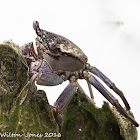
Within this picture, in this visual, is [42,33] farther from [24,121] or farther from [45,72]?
[24,121]

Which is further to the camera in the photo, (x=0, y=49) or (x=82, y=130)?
(x=82, y=130)

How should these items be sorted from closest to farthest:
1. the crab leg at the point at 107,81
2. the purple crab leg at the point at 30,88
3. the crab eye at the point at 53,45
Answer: the purple crab leg at the point at 30,88, the crab eye at the point at 53,45, the crab leg at the point at 107,81

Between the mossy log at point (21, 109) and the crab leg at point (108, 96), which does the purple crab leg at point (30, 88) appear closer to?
the mossy log at point (21, 109)

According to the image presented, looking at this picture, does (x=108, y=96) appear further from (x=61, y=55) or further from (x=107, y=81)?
(x=61, y=55)

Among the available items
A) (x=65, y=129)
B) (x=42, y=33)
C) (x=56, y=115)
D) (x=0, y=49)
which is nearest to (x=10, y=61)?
(x=0, y=49)

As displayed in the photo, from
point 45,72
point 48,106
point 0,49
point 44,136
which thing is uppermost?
point 0,49

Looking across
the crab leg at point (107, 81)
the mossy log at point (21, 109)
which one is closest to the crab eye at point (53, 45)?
the mossy log at point (21, 109)

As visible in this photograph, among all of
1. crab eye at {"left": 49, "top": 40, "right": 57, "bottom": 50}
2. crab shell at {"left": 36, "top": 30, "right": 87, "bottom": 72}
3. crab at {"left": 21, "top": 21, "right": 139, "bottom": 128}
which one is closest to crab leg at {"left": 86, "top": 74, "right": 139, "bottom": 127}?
crab at {"left": 21, "top": 21, "right": 139, "bottom": 128}
